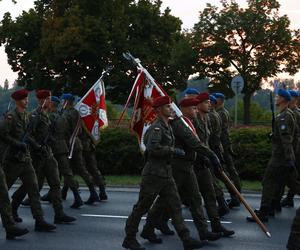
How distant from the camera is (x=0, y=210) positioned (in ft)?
28.1

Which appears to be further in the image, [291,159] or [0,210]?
[291,159]

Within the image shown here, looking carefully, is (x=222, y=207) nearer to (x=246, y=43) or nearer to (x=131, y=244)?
(x=131, y=244)

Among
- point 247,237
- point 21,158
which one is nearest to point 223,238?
point 247,237

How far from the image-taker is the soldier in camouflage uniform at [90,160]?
12.8 metres

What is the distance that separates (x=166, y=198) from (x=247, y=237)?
5.15 feet

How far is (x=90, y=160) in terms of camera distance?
12.9m

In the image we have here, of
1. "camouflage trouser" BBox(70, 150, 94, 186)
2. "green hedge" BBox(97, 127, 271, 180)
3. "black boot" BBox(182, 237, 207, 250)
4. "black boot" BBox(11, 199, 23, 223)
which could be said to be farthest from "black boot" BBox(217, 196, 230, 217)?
"green hedge" BBox(97, 127, 271, 180)

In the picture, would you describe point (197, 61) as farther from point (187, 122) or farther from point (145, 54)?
point (187, 122)

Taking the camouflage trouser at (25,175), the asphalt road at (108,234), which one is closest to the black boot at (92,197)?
the asphalt road at (108,234)

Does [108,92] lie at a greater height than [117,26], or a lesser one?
lesser

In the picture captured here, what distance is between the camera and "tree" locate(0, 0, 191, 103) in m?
48.8

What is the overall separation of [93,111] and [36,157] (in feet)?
9.69

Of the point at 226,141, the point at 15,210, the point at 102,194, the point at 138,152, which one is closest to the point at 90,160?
the point at 102,194

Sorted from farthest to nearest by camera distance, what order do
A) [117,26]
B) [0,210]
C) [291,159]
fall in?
1. [117,26]
2. [291,159]
3. [0,210]
